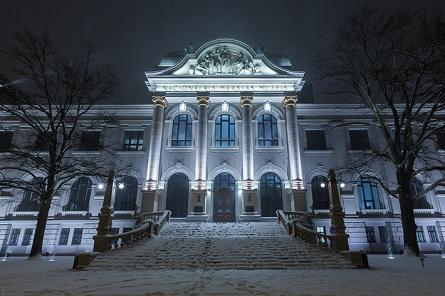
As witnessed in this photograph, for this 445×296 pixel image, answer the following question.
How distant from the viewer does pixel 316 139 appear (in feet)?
84.1

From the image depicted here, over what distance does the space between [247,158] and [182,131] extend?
6.42m

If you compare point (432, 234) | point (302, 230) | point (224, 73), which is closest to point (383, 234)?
point (432, 234)

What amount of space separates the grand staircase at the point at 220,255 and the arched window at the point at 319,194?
9014mm

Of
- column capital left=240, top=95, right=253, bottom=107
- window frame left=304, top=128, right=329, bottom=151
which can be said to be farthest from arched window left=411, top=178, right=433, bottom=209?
column capital left=240, top=95, right=253, bottom=107

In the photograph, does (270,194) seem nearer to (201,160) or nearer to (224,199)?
(224,199)

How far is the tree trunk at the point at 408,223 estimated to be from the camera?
15.3m

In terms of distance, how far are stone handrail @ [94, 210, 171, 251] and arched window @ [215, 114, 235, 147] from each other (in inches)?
329

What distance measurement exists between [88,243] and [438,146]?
98.1 ft

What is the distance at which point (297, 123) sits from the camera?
2575cm

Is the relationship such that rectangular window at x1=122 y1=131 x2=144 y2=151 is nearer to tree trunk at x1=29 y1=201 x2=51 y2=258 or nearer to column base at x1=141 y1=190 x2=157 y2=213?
column base at x1=141 y1=190 x2=157 y2=213

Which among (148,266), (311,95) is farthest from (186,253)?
(311,95)

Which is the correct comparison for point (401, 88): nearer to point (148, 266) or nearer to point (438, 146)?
point (438, 146)

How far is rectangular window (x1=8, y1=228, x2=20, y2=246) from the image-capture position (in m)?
22.6

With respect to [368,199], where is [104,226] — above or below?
below
